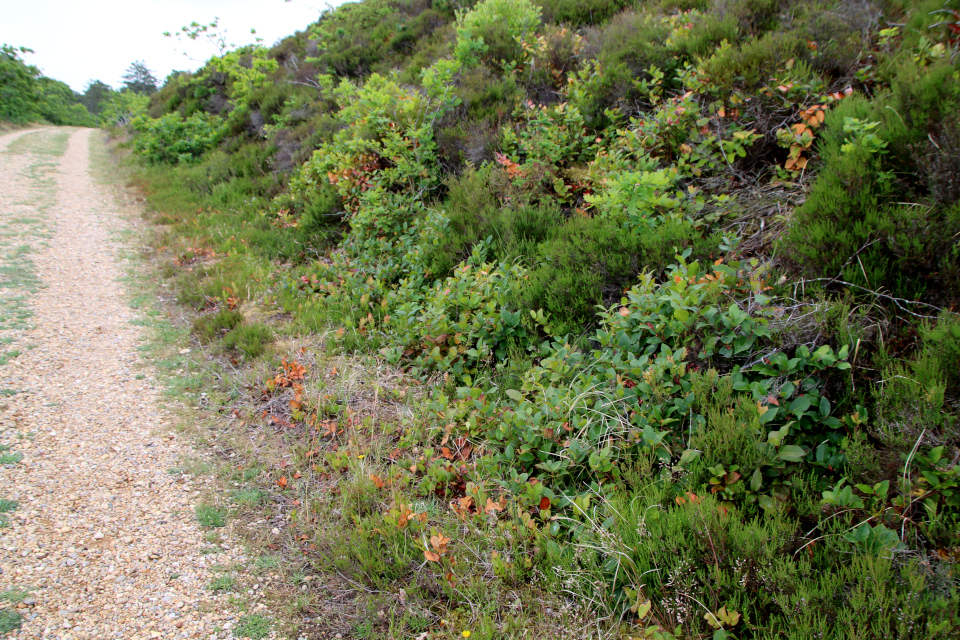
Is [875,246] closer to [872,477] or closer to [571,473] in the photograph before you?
[872,477]

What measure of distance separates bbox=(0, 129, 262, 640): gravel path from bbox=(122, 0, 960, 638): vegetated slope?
2.89ft

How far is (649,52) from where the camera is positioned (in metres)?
5.91

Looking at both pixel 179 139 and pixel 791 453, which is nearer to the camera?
pixel 791 453

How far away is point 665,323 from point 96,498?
12.7ft

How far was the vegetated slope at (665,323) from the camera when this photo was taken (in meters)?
2.18

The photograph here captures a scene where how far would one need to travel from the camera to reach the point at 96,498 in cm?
317

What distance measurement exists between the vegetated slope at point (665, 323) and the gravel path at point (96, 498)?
0.88 meters

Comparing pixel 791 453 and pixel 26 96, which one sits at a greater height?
pixel 26 96

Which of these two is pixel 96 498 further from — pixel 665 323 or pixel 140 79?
pixel 140 79

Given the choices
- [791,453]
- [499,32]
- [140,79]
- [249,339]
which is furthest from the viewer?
[140,79]

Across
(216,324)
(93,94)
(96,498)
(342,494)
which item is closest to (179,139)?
(216,324)

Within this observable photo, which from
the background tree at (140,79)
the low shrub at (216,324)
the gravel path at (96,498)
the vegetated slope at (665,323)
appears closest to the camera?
the vegetated slope at (665,323)

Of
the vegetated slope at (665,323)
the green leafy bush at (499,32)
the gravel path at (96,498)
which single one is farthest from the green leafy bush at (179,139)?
the gravel path at (96,498)

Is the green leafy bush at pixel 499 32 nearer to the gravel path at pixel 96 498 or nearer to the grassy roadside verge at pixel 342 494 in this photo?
the grassy roadside verge at pixel 342 494
